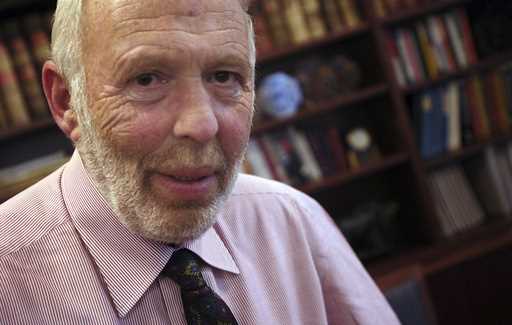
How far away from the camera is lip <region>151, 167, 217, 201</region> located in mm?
811

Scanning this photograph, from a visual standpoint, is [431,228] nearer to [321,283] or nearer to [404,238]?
[404,238]

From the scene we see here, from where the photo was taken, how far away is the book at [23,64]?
2.36 metres

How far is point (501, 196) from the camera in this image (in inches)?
116

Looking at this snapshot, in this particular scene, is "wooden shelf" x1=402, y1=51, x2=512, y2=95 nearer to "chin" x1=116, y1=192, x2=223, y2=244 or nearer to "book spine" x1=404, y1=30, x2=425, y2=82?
"book spine" x1=404, y1=30, x2=425, y2=82

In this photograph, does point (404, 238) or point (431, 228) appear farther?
point (404, 238)

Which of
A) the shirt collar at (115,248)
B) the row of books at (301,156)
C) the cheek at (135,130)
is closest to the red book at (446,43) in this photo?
the row of books at (301,156)

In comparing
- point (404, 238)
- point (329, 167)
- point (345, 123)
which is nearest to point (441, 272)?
point (404, 238)

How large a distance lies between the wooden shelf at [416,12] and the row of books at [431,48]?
0.05 meters

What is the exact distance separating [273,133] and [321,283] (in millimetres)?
1704

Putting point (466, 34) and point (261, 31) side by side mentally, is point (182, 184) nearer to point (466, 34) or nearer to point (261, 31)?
point (261, 31)

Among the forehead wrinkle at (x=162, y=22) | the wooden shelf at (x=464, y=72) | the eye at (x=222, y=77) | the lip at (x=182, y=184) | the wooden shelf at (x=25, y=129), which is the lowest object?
the wooden shelf at (x=464, y=72)

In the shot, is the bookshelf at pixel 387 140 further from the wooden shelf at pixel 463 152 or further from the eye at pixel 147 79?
the eye at pixel 147 79

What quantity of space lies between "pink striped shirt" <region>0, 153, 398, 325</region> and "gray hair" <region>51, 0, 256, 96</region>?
175 mm

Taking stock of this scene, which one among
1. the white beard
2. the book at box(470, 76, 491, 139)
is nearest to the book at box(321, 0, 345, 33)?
the book at box(470, 76, 491, 139)
